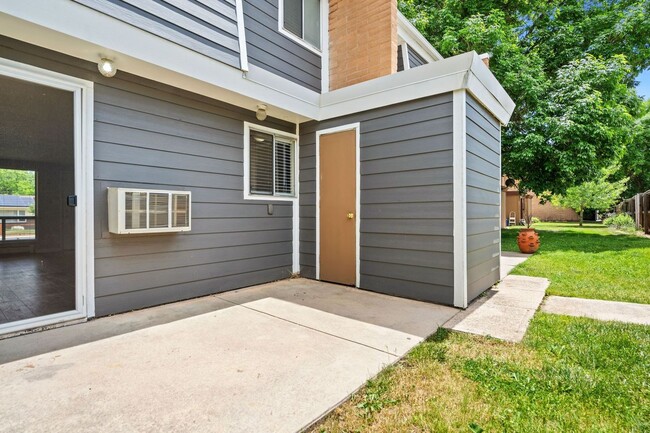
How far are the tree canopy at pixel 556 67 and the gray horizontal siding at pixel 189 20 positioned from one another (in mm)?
8308

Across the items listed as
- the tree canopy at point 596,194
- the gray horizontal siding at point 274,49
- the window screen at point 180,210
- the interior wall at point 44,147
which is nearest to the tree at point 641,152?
the tree canopy at point 596,194

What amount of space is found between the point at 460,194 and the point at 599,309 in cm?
199

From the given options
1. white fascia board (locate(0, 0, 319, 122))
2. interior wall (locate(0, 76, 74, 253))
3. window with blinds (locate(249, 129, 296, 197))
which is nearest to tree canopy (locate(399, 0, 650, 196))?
window with blinds (locate(249, 129, 296, 197))

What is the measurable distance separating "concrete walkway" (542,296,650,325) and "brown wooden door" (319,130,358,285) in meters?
2.40

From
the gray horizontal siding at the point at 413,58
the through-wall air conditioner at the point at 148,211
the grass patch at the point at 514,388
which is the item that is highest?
the gray horizontal siding at the point at 413,58

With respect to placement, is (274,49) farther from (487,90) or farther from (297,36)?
(487,90)

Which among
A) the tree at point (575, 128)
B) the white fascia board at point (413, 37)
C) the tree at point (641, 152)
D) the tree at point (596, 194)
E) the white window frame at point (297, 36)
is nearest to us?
the white window frame at point (297, 36)

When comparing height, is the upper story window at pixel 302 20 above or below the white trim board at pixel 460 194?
above

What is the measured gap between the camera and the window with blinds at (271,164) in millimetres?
4504

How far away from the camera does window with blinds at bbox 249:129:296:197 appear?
4504 mm

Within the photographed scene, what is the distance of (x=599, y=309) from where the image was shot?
11.6ft

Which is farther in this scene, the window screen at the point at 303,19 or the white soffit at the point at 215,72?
the window screen at the point at 303,19

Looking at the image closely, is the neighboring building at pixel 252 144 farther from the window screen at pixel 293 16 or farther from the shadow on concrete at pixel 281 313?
the shadow on concrete at pixel 281 313

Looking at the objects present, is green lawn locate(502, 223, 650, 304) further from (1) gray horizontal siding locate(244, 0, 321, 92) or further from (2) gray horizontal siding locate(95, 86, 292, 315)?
(1) gray horizontal siding locate(244, 0, 321, 92)
